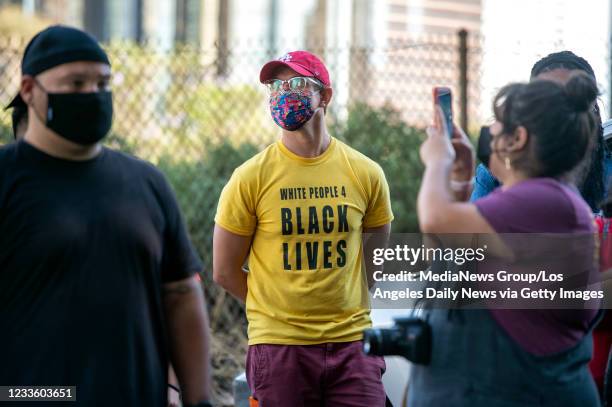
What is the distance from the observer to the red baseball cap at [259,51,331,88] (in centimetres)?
478

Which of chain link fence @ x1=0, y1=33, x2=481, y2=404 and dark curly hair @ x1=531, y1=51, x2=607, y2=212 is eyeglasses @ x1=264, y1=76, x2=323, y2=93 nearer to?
dark curly hair @ x1=531, y1=51, x2=607, y2=212

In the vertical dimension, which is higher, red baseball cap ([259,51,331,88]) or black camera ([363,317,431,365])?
red baseball cap ([259,51,331,88])

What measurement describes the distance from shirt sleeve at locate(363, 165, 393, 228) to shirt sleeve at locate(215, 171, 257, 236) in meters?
0.52

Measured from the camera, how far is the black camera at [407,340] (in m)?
3.48

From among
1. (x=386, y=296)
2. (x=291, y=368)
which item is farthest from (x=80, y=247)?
(x=386, y=296)

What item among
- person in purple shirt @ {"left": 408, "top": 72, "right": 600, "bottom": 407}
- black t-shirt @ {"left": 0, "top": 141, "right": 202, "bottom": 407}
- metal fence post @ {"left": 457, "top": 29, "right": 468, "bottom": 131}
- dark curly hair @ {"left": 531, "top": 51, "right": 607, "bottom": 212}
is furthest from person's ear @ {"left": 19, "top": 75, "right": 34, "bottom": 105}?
metal fence post @ {"left": 457, "top": 29, "right": 468, "bottom": 131}

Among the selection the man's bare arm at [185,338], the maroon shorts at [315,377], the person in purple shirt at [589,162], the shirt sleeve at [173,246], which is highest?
the person in purple shirt at [589,162]

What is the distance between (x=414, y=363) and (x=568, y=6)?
7.88 m

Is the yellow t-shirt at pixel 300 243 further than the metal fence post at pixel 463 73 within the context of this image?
No

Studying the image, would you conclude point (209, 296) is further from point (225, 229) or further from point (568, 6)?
point (568, 6)

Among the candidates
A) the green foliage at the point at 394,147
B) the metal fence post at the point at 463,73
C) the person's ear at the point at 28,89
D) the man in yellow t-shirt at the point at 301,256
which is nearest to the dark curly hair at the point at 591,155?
the man in yellow t-shirt at the point at 301,256

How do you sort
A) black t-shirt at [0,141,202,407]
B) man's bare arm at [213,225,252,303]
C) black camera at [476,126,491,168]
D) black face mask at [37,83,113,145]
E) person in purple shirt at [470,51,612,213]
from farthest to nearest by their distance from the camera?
man's bare arm at [213,225,252,303]
person in purple shirt at [470,51,612,213]
black camera at [476,126,491,168]
black face mask at [37,83,113,145]
black t-shirt at [0,141,202,407]

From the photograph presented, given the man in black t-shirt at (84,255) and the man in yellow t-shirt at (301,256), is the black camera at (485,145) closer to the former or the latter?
the man in black t-shirt at (84,255)

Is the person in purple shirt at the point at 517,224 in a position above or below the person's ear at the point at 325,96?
below
